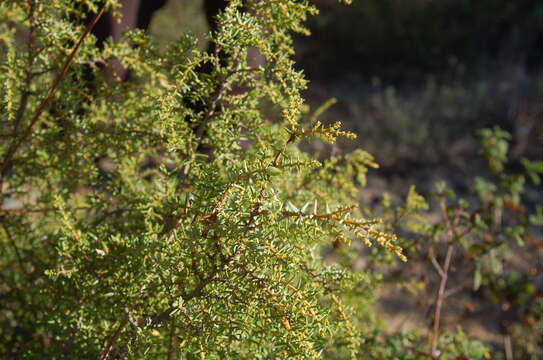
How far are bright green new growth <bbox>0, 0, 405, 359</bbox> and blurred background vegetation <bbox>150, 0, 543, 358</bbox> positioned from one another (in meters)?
3.28

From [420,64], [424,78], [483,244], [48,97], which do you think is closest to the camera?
[48,97]

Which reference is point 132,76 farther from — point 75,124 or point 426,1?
point 426,1

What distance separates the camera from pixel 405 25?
684 centimetres

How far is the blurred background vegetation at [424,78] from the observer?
5.19 meters

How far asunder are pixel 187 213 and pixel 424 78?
19.6 ft

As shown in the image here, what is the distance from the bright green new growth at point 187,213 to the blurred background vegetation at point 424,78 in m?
3.28

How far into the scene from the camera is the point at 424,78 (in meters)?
6.64

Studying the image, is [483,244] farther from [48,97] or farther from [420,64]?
[420,64]

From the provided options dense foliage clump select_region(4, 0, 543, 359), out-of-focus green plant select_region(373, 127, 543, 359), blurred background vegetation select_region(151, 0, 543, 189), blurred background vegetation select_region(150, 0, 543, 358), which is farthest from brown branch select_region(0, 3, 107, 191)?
blurred background vegetation select_region(151, 0, 543, 189)

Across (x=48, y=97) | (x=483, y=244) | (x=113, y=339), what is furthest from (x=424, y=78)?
(x=113, y=339)

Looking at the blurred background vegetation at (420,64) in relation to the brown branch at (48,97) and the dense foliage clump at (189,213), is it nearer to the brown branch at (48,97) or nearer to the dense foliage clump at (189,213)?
the dense foliage clump at (189,213)

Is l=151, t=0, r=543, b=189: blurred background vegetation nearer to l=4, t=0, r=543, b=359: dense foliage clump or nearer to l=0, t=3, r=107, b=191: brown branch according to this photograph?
l=4, t=0, r=543, b=359: dense foliage clump

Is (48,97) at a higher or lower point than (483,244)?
lower

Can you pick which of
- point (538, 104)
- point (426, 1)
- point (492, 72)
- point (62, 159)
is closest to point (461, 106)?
Result: point (538, 104)
